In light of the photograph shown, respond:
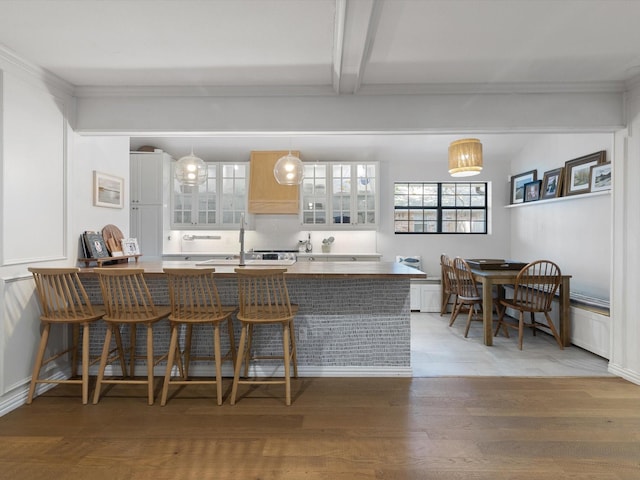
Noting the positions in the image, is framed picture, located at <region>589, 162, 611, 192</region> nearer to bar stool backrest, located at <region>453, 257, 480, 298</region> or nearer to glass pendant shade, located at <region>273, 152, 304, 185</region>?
bar stool backrest, located at <region>453, 257, 480, 298</region>

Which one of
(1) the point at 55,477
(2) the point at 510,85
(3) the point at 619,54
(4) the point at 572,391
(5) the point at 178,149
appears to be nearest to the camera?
(1) the point at 55,477

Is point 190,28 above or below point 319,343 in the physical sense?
above

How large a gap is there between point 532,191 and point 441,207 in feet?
4.38

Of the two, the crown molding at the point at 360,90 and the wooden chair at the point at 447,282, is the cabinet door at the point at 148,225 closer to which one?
the crown molding at the point at 360,90

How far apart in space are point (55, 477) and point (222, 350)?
137 cm

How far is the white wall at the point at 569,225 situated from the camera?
3943 mm

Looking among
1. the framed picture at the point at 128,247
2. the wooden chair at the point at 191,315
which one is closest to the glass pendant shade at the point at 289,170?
the wooden chair at the point at 191,315

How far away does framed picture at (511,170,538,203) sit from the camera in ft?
17.0

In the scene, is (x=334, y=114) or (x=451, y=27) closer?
(x=451, y=27)

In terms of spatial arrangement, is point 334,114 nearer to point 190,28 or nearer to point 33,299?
point 190,28

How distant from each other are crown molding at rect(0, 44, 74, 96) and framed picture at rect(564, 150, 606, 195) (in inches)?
209

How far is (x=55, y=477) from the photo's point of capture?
5.92 feet

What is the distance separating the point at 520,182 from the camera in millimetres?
5473

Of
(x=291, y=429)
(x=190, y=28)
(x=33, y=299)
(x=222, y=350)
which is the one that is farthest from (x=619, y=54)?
(x=33, y=299)
